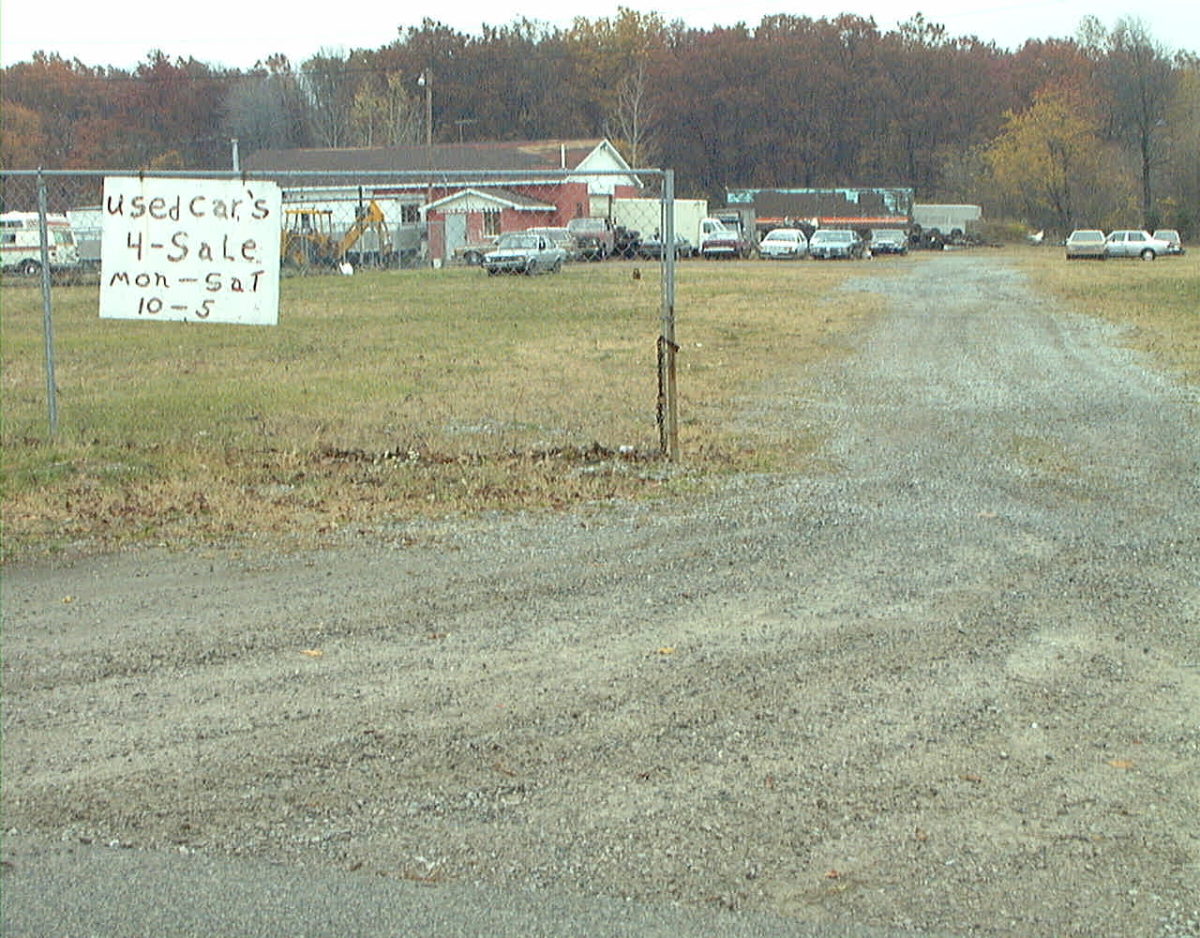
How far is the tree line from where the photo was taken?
81750mm

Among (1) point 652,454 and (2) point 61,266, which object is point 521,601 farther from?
(2) point 61,266

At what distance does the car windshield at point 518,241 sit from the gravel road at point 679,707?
79.1ft

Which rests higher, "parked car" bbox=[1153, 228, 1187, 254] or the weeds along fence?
"parked car" bbox=[1153, 228, 1187, 254]

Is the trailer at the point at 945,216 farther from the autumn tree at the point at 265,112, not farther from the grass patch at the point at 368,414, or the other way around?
the grass patch at the point at 368,414

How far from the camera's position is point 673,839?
13.4 feet

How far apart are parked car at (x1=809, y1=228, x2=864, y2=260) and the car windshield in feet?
67.3

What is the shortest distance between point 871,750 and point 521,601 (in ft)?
7.38

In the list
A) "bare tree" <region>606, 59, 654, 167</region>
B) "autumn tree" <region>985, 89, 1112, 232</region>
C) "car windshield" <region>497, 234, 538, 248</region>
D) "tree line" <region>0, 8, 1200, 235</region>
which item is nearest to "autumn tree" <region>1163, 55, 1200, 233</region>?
"tree line" <region>0, 8, 1200, 235</region>

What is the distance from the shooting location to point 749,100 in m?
101

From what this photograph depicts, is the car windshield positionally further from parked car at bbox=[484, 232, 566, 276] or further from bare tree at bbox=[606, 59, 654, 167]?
bare tree at bbox=[606, 59, 654, 167]

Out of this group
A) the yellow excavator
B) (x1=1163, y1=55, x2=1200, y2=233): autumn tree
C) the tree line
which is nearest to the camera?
the yellow excavator

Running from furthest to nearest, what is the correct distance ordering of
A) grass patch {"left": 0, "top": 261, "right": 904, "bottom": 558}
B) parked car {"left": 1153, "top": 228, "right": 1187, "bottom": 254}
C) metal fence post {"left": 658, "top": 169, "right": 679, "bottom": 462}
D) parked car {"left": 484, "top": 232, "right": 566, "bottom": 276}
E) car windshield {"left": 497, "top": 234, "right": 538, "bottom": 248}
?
1. parked car {"left": 1153, "top": 228, "right": 1187, "bottom": 254}
2. car windshield {"left": 497, "top": 234, "right": 538, "bottom": 248}
3. parked car {"left": 484, "top": 232, "right": 566, "bottom": 276}
4. metal fence post {"left": 658, "top": 169, "right": 679, "bottom": 462}
5. grass patch {"left": 0, "top": 261, "right": 904, "bottom": 558}

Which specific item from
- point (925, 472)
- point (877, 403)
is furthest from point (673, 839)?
point (877, 403)

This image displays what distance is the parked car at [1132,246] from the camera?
50.4 meters
